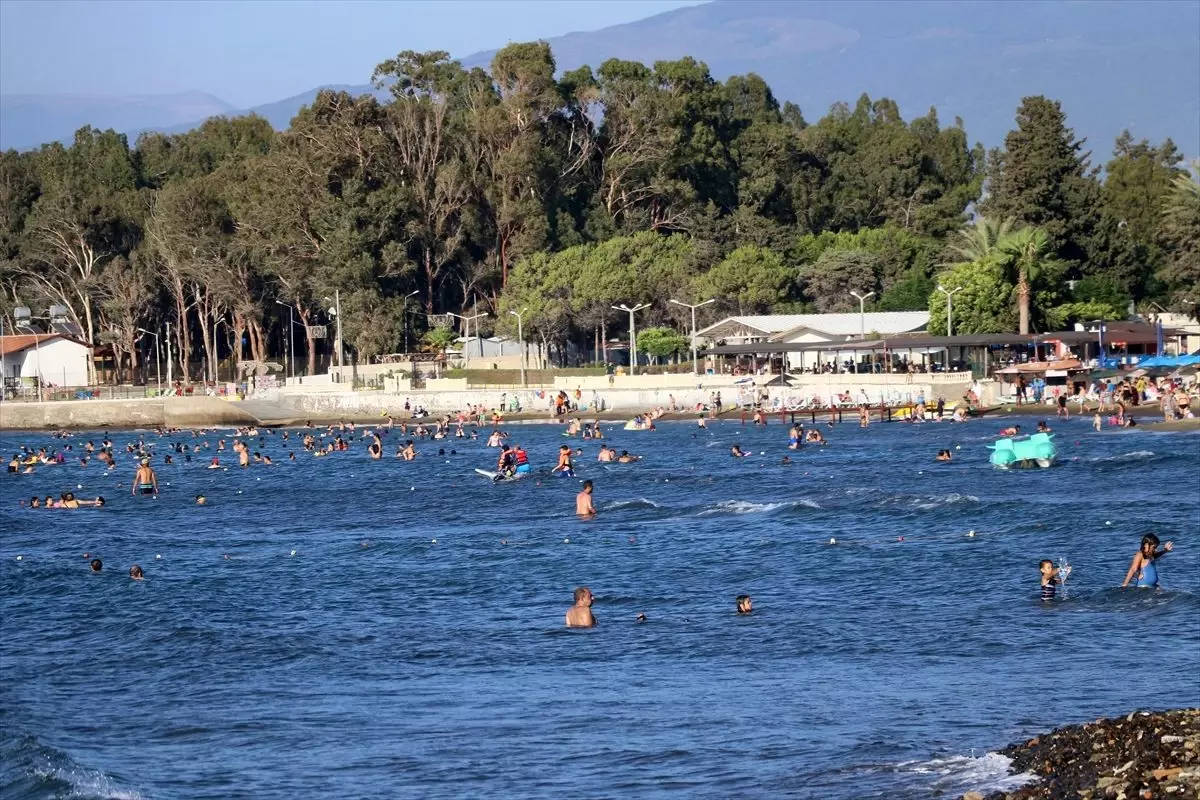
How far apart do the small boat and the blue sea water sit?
319 cm

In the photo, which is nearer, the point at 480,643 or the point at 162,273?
the point at 480,643

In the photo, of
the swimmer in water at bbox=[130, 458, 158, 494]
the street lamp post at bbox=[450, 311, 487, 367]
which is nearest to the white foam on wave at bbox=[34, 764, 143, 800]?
the swimmer in water at bbox=[130, 458, 158, 494]

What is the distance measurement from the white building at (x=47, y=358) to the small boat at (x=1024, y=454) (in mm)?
73792

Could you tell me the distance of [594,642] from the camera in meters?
23.1

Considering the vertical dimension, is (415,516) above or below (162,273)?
below

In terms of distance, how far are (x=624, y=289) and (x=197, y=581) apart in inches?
2727

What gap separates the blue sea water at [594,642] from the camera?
1683 centimetres

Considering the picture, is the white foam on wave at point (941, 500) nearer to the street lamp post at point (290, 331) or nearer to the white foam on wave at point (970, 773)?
the white foam on wave at point (970, 773)

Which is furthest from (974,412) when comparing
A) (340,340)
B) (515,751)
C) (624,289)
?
(515,751)

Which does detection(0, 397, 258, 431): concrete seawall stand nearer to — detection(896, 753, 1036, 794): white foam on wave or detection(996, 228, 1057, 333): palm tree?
detection(996, 228, 1057, 333): palm tree

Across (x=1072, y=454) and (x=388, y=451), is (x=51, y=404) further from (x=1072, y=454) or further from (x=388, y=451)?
(x=1072, y=454)

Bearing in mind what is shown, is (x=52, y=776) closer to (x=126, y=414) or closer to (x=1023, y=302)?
(x=1023, y=302)

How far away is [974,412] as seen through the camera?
7044cm

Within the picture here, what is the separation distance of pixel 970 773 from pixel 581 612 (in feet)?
31.0
